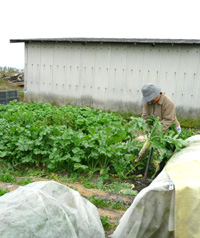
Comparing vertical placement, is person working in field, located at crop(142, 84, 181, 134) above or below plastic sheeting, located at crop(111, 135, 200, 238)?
above

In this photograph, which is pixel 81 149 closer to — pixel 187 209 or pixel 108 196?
pixel 108 196

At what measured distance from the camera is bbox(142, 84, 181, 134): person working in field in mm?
4625

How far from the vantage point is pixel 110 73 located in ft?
38.2

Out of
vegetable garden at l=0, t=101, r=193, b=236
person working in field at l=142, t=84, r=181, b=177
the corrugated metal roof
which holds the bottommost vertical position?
vegetable garden at l=0, t=101, r=193, b=236

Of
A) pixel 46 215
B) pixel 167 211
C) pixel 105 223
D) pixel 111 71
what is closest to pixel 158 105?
pixel 105 223

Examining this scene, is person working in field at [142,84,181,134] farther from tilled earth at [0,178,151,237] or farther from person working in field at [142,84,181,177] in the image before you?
tilled earth at [0,178,151,237]

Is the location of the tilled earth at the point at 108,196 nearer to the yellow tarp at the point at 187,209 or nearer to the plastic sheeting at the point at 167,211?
the plastic sheeting at the point at 167,211

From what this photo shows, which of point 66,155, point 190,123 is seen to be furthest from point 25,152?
point 190,123

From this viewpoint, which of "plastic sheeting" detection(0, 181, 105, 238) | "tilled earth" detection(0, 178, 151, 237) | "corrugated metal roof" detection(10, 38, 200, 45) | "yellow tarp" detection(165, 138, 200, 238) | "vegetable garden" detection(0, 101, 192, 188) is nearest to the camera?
"plastic sheeting" detection(0, 181, 105, 238)

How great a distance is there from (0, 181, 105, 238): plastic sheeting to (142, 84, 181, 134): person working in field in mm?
2450

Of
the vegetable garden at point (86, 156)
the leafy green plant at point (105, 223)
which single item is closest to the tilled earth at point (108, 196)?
the vegetable garden at point (86, 156)

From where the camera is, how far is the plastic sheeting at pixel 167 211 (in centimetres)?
246

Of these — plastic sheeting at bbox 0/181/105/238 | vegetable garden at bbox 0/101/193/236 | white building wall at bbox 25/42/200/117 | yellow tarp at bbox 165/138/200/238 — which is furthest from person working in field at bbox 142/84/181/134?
white building wall at bbox 25/42/200/117

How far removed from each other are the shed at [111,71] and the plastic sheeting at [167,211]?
326 inches
